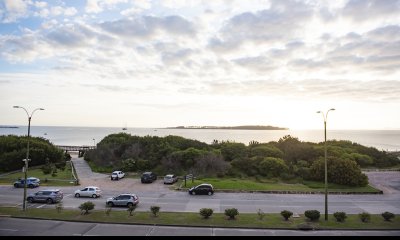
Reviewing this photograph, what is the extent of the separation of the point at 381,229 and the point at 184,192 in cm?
2106

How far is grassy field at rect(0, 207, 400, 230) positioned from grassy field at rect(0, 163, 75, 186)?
52.2 ft

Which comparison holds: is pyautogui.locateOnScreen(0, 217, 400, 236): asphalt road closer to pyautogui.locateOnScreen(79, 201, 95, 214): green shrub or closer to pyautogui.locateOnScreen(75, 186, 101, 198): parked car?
pyautogui.locateOnScreen(79, 201, 95, 214): green shrub

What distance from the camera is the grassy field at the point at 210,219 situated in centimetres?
2497

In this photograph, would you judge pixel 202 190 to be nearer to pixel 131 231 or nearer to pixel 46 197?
pixel 131 231

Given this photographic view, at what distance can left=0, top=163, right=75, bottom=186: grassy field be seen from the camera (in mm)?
45188

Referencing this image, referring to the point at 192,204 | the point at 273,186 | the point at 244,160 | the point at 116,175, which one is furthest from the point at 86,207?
the point at 244,160

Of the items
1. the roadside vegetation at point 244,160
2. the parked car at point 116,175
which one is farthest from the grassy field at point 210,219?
the parked car at point 116,175

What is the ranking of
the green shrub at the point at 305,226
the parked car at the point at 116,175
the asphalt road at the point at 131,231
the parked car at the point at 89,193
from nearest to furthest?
the asphalt road at the point at 131,231 < the green shrub at the point at 305,226 < the parked car at the point at 89,193 < the parked car at the point at 116,175

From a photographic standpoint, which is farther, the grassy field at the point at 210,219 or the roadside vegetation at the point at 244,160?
the roadside vegetation at the point at 244,160

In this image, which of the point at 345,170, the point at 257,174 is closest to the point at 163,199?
the point at 257,174

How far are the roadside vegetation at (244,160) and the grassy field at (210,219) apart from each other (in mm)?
13365

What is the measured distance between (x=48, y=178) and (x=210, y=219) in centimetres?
3148

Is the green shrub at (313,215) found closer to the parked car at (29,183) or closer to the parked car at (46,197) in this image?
the parked car at (46,197)

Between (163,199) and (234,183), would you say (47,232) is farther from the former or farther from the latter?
(234,183)
